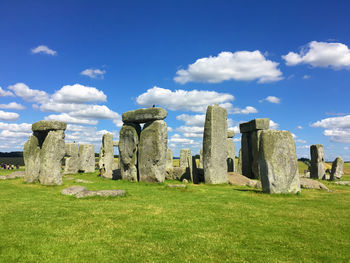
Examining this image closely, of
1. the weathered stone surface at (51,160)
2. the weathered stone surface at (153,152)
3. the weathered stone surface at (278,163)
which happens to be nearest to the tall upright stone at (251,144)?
the weathered stone surface at (153,152)

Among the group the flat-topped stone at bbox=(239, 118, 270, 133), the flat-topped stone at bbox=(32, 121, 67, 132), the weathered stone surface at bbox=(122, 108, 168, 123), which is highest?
the weathered stone surface at bbox=(122, 108, 168, 123)

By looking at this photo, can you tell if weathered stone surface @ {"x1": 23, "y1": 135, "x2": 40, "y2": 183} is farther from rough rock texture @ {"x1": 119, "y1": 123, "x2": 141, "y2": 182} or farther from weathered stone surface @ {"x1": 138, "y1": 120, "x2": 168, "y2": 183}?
weathered stone surface @ {"x1": 138, "y1": 120, "x2": 168, "y2": 183}

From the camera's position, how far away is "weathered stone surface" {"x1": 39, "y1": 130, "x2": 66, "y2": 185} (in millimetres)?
12930

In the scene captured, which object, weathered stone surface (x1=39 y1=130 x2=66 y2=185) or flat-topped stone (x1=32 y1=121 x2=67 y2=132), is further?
flat-topped stone (x1=32 y1=121 x2=67 y2=132)

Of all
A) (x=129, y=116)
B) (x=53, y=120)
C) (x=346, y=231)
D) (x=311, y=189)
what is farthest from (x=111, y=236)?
(x=129, y=116)

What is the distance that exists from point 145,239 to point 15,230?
2.86 m

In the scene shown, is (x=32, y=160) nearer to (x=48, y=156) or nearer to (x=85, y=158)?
(x=48, y=156)

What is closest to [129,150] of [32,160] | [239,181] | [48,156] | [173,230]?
[48,156]

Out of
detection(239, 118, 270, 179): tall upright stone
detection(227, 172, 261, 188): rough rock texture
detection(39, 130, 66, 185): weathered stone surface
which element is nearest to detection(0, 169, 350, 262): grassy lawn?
detection(39, 130, 66, 185): weathered stone surface

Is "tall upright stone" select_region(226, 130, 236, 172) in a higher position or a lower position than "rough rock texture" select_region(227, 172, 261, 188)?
higher

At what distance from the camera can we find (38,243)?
4.85 m

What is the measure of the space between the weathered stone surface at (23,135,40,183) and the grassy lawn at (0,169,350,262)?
16.1 ft

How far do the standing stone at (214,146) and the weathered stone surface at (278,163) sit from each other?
4222mm

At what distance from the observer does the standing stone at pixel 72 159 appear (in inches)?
899
